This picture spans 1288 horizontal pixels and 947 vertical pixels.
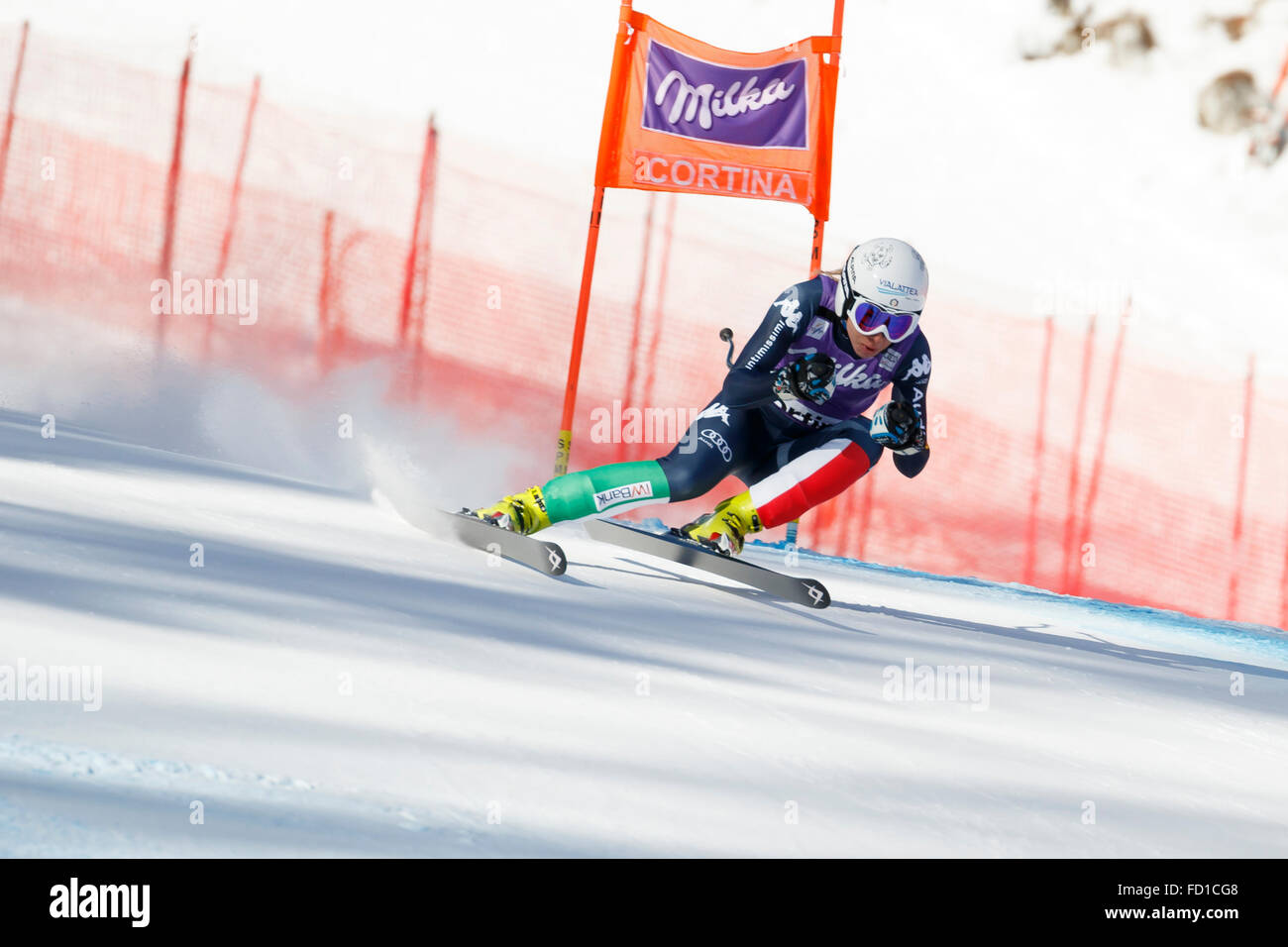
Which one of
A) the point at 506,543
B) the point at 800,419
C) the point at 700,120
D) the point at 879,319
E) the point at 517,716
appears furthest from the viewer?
the point at 700,120

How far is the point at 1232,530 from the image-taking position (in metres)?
9.28

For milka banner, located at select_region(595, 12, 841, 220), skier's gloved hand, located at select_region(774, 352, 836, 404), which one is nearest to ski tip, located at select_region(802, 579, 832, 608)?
skier's gloved hand, located at select_region(774, 352, 836, 404)

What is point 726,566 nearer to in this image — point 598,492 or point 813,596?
point 813,596

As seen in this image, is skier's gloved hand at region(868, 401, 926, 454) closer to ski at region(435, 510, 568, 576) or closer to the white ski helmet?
the white ski helmet

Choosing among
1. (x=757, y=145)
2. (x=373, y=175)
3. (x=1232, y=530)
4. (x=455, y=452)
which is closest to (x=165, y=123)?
(x=373, y=175)

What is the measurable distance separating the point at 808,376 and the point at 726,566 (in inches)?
29.3

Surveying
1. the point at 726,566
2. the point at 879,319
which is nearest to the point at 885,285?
the point at 879,319

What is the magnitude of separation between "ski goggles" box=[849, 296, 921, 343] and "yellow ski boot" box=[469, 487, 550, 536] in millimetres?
1257

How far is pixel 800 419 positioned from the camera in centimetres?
496

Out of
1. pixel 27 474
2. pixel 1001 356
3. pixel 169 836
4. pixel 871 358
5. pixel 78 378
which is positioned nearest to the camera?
pixel 169 836

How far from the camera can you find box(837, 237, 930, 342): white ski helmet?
461 cm
